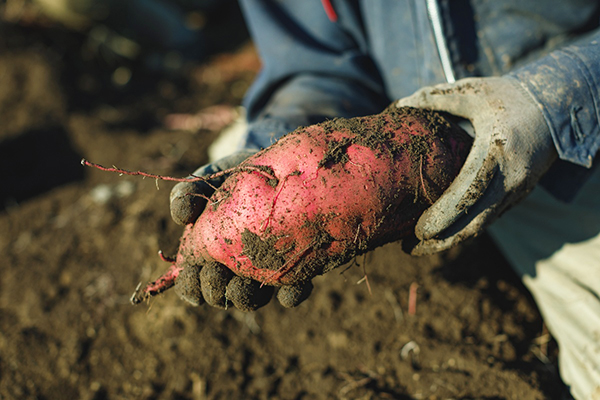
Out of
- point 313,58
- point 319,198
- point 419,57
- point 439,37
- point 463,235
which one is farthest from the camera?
point 313,58

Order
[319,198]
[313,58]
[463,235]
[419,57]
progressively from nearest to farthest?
[319,198]
[463,235]
[419,57]
[313,58]

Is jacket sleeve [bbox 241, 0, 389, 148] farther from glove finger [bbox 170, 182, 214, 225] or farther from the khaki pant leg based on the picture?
the khaki pant leg

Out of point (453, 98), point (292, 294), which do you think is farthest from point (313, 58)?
point (292, 294)

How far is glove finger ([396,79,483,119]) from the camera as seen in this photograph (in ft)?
4.04

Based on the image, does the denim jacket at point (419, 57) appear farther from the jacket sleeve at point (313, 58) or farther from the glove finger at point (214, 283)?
the glove finger at point (214, 283)

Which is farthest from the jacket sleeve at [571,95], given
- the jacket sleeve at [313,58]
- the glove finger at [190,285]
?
the glove finger at [190,285]

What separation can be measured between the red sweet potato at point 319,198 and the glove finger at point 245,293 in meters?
0.02

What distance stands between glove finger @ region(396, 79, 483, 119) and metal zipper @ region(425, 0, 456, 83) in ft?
0.75

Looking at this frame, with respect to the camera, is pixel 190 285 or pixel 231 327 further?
pixel 231 327

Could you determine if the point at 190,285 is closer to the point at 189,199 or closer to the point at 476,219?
the point at 189,199

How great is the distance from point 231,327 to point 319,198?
40.2 inches

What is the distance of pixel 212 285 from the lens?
42.3 inches

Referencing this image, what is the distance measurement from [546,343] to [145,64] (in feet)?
13.2

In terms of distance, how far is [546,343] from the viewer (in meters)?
1.66
